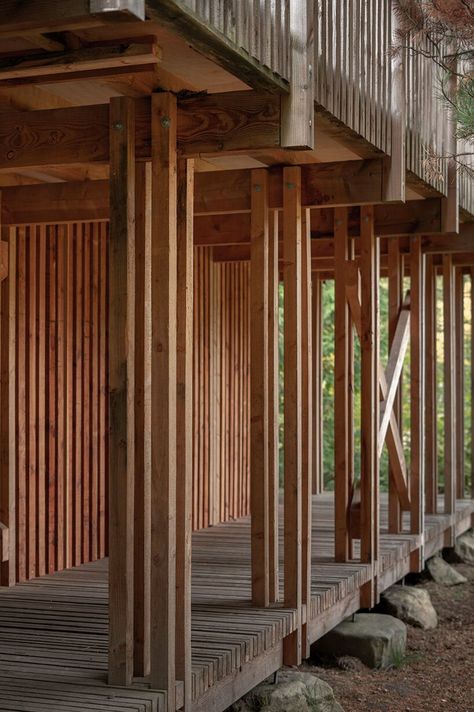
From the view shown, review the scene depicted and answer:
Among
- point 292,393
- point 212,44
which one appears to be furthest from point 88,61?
point 292,393

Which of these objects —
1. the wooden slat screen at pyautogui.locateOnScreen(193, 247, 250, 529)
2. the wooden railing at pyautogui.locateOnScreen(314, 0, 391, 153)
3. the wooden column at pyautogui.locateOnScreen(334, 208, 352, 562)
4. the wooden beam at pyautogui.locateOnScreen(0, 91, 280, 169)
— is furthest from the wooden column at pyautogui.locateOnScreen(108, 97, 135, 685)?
the wooden slat screen at pyautogui.locateOnScreen(193, 247, 250, 529)

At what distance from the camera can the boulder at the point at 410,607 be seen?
8.73m

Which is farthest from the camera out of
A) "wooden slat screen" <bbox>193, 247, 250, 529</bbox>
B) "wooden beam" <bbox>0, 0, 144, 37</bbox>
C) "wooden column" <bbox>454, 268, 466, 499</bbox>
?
"wooden column" <bbox>454, 268, 466, 499</bbox>

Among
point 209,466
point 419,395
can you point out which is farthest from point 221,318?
point 419,395

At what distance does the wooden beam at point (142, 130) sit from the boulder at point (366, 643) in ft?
13.4

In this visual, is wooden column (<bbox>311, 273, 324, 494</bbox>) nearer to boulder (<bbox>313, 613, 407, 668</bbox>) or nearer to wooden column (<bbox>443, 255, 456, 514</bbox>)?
wooden column (<bbox>443, 255, 456, 514</bbox>)

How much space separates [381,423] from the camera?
831 cm

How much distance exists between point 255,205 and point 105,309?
2504 millimetres

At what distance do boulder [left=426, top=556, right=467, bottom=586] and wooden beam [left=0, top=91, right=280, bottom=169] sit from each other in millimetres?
6592

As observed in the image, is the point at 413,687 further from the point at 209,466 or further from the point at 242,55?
the point at 242,55

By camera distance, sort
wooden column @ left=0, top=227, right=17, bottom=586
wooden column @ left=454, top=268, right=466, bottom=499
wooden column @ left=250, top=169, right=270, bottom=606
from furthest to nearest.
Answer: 1. wooden column @ left=454, top=268, right=466, bottom=499
2. wooden column @ left=0, top=227, right=17, bottom=586
3. wooden column @ left=250, top=169, right=270, bottom=606

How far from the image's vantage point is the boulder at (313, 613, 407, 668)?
749 centimetres

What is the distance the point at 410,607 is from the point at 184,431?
4.62 m

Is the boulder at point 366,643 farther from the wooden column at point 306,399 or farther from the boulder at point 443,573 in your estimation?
the boulder at point 443,573
